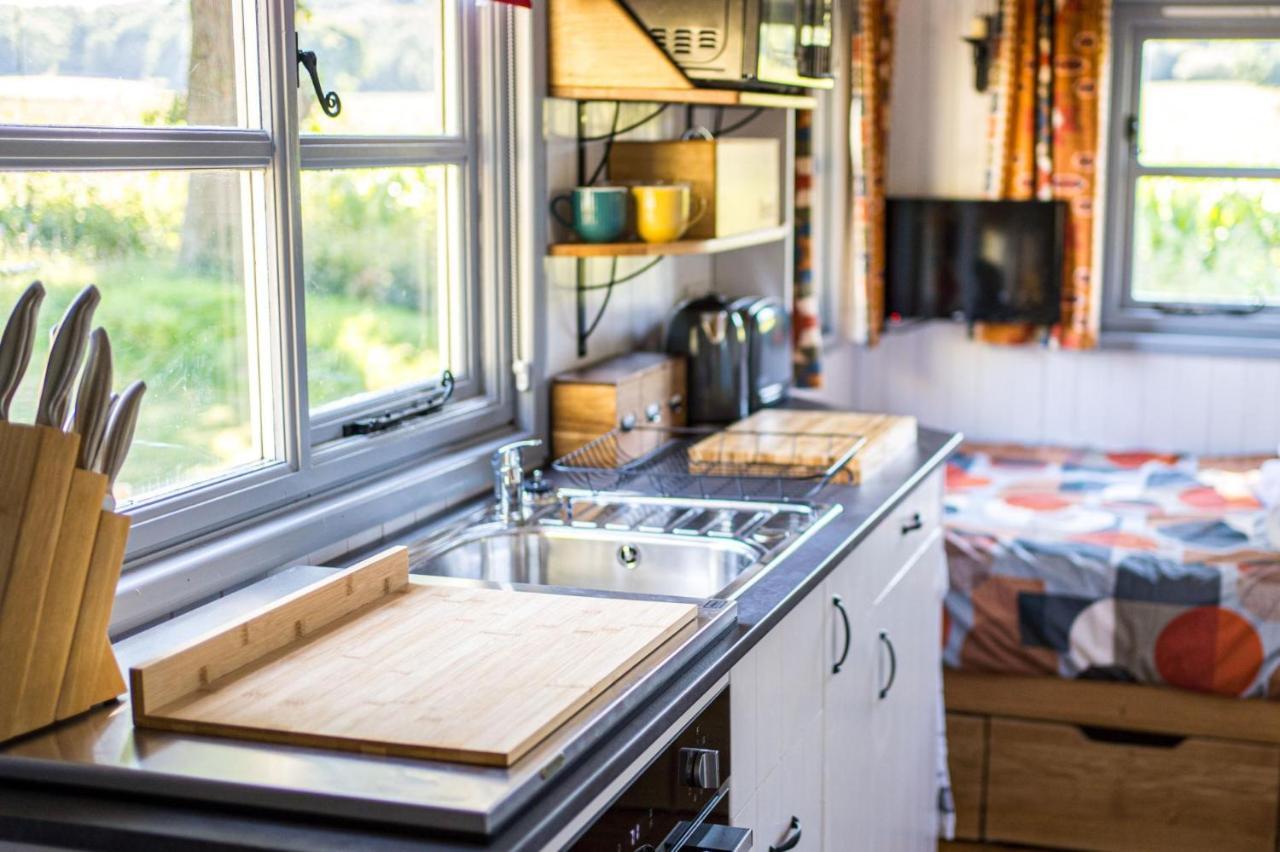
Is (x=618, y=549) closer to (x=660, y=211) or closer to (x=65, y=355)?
(x=660, y=211)

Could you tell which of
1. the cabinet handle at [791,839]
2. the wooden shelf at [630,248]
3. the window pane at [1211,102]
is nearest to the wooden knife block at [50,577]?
the cabinet handle at [791,839]

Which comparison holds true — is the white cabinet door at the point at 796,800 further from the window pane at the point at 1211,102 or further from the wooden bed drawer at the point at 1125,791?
the window pane at the point at 1211,102

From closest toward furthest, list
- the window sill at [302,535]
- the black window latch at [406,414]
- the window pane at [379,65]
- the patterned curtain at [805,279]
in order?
the window sill at [302,535], the window pane at [379,65], the black window latch at [406,414], the patterned curtain at [805,279]

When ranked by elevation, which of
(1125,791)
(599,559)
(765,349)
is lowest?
(1125,791)

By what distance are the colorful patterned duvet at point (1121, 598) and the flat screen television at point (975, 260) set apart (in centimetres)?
98

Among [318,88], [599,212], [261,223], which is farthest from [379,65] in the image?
[599,212]

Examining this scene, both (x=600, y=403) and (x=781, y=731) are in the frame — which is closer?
(x=781, y=731)

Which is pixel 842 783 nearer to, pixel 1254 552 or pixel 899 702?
pixel 899 702

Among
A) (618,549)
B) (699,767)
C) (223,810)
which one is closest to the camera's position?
(223,810)

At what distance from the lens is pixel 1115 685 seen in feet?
11.7

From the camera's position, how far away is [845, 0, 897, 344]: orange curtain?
4.58 metres

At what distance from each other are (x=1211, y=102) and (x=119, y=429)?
3.90 meters

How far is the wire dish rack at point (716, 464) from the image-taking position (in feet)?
8.83

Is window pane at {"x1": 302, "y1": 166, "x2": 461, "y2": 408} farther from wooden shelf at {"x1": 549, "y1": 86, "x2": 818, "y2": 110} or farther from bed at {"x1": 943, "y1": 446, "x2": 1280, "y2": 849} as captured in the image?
bed at {"x1": 943, "y1": 446, "x2": 1280, "y2": 849}
